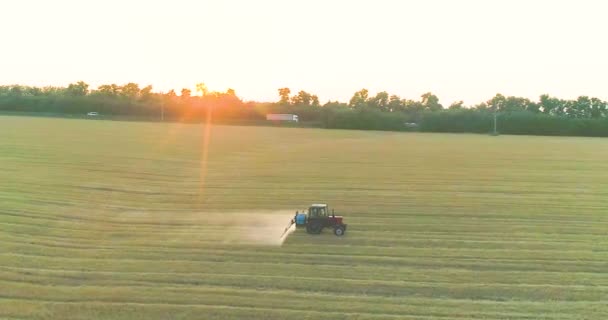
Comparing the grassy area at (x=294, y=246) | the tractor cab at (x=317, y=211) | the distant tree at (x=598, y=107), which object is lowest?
the grassy area at (x=294, y=246)

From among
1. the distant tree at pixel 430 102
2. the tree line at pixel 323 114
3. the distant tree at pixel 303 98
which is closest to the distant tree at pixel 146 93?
the tree line at pixel 323 114

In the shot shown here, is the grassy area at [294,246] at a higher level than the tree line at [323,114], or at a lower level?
lower

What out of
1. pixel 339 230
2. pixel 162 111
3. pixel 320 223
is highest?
pixel 162 111

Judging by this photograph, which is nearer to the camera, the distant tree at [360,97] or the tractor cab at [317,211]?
the tractor cab at [317,211]

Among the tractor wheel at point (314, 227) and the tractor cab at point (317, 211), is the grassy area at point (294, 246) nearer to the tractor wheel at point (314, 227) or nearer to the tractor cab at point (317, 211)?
the tractor wheel at point (314, 227)

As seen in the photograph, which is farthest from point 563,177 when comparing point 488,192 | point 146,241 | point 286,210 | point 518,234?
point 146,241

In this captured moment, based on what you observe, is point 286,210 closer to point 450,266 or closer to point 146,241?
point 146,241

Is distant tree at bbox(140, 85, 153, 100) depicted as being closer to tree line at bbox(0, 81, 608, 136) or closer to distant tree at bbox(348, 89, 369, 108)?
tree line at bbox(0, 81, 608, 136)

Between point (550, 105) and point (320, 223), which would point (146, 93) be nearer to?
point (550, 105)

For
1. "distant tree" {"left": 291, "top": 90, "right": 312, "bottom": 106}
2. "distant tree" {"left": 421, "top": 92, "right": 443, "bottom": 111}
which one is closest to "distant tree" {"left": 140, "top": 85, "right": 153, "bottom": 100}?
"distant tree" {"left": 291, "top": 90, "right": 312, "bottom": 106}

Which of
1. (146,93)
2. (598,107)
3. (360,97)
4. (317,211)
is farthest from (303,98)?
(317,211)
